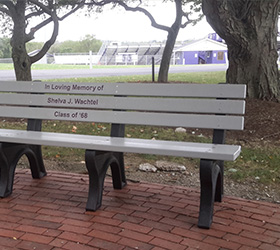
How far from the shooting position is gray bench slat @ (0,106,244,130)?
379 cm

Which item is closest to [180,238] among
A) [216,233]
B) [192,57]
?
[216,233]

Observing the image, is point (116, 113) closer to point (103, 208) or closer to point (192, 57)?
point (103, 208)

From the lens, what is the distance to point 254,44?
7.02m

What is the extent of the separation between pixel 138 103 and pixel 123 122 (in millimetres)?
229

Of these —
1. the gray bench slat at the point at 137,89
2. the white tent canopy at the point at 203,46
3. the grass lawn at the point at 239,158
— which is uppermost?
the white tent canopy at the point at 203,46

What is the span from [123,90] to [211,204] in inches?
56.9

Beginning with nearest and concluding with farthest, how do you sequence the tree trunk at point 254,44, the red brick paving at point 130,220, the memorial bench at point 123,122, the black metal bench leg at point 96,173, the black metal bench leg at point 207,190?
1. the red brick paving at point 130,220
2. the black metal bench leg at point 207,190
3. the memorial bench at point 123,122
4. the black metal bench leg at point 96,173
5. the tree trunk at point 254,44

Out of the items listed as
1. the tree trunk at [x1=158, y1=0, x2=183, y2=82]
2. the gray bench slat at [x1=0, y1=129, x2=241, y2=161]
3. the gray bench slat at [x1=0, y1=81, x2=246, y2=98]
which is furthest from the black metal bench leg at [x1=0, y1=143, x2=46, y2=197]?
the tree trunk at [x1=158, y1=0, x2=183, y2=82]

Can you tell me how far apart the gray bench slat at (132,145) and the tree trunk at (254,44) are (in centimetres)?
365

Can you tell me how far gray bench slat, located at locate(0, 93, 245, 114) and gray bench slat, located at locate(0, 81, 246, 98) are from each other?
61 mm

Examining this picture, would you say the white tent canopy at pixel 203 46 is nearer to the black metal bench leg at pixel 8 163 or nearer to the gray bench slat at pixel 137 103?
the gray bench slat at pixel 137 103

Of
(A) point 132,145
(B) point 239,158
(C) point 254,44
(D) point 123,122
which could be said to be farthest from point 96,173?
(C) point 254,44

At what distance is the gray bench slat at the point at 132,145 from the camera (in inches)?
131

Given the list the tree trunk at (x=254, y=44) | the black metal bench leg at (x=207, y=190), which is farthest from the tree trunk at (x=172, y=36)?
the black metal bench leg at (x=207, y=190)
